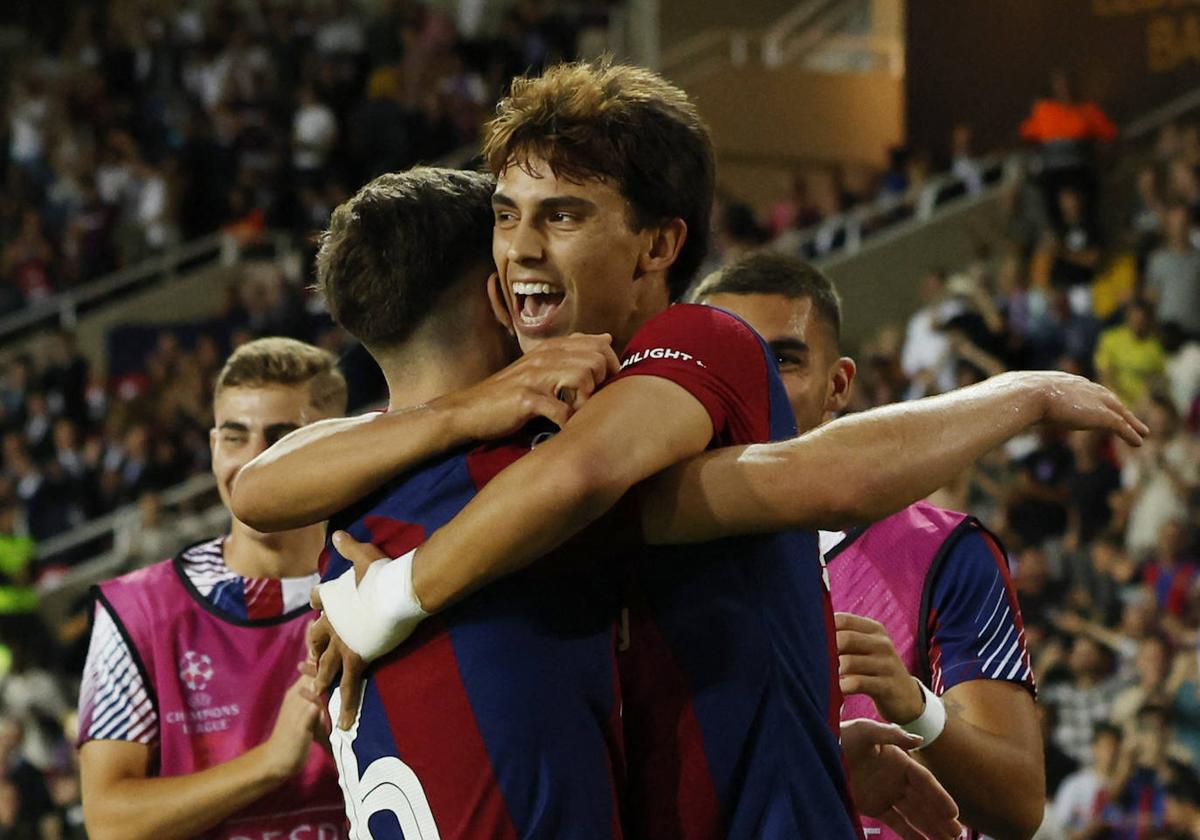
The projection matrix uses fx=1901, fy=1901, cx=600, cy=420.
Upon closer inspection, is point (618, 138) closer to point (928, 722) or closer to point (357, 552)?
point (357, 552)

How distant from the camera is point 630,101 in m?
3.03

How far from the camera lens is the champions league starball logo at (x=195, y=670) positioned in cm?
432

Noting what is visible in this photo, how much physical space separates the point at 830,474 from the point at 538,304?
0.59m

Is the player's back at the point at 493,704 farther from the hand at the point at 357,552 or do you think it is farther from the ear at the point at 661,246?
the ear at the point at 661,246

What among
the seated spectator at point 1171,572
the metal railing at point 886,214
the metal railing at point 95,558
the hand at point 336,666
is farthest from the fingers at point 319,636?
the metal railing at point 886,214

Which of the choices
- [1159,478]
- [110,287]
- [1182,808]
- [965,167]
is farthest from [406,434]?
[110,287]

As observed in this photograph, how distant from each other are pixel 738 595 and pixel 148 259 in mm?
16614

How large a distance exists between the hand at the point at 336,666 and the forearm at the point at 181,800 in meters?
0.98

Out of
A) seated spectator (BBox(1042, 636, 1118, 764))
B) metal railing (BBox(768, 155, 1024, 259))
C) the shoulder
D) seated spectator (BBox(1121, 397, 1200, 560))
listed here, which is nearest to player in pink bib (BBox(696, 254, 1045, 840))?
the shoulder

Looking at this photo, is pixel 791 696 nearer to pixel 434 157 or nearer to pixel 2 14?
pixel 434 157

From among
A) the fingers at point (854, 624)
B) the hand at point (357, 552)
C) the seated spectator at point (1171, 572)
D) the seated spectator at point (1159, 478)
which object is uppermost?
the hand at point (357, 552)

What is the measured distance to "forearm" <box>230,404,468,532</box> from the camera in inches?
112

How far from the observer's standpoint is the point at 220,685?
4324 millimetres

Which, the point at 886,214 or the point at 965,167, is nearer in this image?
the point at 965,167
